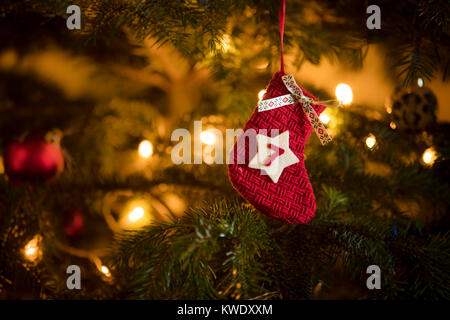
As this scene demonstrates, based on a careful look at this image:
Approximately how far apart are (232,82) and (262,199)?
365 millimetres

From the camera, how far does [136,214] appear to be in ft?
2.86

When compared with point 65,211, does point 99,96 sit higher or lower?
higher

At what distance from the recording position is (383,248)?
0.48 m

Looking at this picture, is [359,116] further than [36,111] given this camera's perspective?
No

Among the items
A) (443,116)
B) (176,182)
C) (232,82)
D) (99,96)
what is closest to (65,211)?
(176,182)

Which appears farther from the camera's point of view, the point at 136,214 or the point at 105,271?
the point at 136,214

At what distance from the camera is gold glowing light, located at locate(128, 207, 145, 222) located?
0.87 meters

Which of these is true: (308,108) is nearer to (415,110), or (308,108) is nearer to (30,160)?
(415,110)

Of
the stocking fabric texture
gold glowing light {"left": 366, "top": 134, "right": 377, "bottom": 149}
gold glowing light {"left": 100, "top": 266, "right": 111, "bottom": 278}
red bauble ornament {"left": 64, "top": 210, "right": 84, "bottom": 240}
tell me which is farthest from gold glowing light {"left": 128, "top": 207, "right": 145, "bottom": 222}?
gold glowing light {"left": 366, "top": 134, "right": 377, "bottom": 149}

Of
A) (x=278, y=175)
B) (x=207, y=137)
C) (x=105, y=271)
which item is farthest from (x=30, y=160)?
(x=278, y=175)

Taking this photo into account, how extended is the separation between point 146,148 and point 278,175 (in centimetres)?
56
